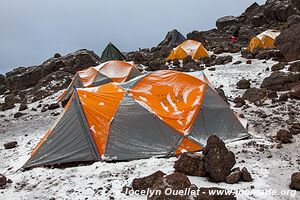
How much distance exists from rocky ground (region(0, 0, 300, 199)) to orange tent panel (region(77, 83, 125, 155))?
0.90m

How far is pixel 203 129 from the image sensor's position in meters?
9.30

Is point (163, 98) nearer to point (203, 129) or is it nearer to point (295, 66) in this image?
point (203, 129)

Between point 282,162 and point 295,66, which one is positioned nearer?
point 282,162

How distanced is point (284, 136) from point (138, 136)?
13.5ft

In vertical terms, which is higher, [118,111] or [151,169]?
[118,111]

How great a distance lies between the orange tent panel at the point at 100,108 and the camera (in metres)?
8.79

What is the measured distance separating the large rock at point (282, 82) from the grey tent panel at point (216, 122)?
5.24 m

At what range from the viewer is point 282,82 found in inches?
557

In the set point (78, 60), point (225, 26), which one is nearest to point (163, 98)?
point (78, 60)

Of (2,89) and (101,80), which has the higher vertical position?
(2,89)

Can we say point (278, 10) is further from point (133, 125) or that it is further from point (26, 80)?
point (133, 125)

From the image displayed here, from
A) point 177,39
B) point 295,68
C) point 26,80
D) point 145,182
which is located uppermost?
point 177,39

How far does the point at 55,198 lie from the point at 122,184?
1.41 metres

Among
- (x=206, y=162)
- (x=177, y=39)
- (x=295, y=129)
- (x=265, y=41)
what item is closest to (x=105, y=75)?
(x=295, y=129)
